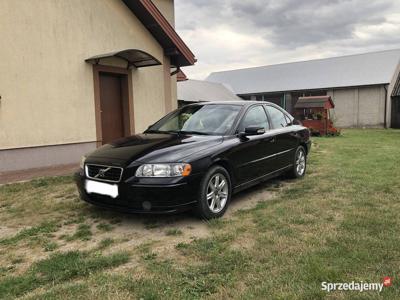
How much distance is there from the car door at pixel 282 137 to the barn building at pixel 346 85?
22.2 metres

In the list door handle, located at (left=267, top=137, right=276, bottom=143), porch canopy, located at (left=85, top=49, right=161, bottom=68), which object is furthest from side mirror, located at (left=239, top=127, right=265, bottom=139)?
porch canopy, located at (left=85, top=49, right=161, bottom=68)

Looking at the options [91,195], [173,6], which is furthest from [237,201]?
[173,6]

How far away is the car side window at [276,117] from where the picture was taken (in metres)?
6.11

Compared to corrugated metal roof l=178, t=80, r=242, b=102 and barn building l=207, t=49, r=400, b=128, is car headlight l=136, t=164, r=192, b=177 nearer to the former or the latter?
corrugated metal roof l=178, t=80, r=242, b=102

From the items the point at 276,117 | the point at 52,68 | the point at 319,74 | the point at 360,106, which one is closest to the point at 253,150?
the point at 276,117

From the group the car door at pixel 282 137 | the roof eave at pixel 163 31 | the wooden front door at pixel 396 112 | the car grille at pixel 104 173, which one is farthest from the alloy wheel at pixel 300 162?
the wooden front door at pixel 396 112

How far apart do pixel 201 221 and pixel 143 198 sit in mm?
840

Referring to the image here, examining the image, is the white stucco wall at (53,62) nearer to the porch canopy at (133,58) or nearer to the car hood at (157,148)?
the porch canopy at (133,58)

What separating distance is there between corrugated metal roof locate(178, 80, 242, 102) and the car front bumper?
21.7 m

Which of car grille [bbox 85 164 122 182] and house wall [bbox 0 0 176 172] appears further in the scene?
house wall [bbox 0 0 176 172]

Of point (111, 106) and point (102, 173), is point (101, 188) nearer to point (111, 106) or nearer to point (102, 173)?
point (102, 173)

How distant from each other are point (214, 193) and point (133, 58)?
5.74 meters

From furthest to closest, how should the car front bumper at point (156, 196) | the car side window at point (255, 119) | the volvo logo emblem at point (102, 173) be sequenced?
the car side window at point (255, 119)
the volvo logo emblem at point (102, 173)
the car front bumper at point (156, 196)

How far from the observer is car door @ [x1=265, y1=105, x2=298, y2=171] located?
5.91 m
